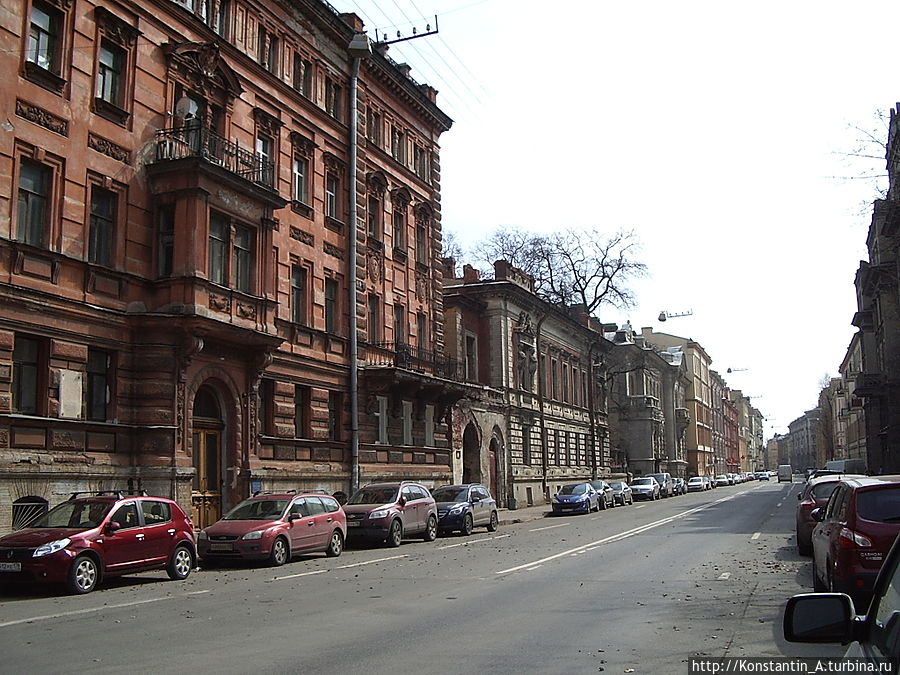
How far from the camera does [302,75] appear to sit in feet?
99.9

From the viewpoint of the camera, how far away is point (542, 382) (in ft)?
175

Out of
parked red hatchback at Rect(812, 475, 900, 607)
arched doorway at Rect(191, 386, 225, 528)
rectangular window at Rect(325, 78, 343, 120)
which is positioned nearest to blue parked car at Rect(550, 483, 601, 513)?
rectangular window at Rect(325, 78, 343, 120)

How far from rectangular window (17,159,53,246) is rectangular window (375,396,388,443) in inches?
598

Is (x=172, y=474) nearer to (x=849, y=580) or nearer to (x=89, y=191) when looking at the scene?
(x=89, y=191)

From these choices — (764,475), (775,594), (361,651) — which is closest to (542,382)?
(775,594)

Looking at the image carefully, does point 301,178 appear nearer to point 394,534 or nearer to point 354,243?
point 354,243

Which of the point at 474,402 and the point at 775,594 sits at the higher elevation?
the point at 474,402

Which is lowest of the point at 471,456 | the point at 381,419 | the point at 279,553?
the point at 279,553

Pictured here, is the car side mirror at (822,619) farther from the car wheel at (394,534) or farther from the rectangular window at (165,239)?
the rectangular window at (165,239)

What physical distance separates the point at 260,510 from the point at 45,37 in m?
11.7

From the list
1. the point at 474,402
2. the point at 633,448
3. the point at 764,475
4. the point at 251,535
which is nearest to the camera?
the point at 251,535

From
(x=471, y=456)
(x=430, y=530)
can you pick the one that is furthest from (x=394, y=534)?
(x=471, y=456)

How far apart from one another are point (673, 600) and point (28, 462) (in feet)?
44.1

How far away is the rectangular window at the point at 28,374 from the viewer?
18.9 meters
